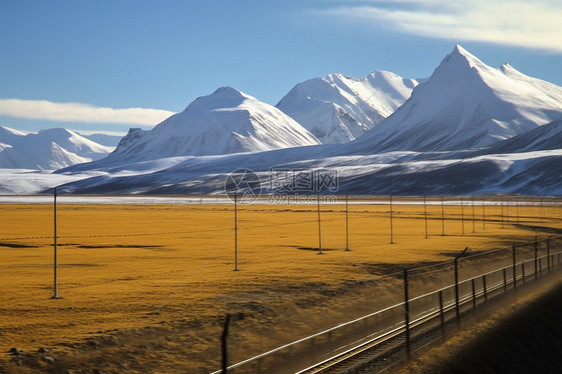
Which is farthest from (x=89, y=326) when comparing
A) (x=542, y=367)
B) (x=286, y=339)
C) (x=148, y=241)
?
(x=148, y=241)

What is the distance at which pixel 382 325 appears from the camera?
17.9m

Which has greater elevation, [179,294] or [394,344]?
[179,294]

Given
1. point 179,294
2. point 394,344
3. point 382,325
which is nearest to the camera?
point 394,344

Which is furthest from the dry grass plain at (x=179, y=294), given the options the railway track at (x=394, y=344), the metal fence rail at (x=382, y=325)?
the railway track at (x=394, y=344)

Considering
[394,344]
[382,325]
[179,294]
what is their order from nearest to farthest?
[394,344]
[382,325]
[179,294]

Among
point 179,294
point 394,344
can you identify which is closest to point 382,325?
point 394,344

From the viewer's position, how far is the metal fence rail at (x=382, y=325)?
47.0ft

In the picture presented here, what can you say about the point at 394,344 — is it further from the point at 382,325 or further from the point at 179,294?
the point at 179,294

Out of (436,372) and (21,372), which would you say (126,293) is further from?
(436,372)

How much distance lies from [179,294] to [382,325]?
8980mm

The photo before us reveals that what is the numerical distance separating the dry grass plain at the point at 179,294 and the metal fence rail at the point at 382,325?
2003mm

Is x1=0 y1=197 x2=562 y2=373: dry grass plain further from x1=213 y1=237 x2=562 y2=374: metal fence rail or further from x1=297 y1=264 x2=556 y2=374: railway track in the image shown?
x1=297 y1=264 x2=556 y2=374: railway track

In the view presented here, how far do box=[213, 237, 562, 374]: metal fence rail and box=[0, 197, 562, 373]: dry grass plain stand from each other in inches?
78.8

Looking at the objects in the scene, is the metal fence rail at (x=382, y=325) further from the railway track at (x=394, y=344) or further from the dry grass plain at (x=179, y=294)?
the dry grass plain at (x=179, y=294)
